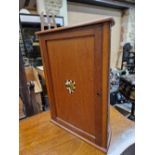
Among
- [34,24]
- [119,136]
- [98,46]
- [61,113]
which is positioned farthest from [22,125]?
[34,24]

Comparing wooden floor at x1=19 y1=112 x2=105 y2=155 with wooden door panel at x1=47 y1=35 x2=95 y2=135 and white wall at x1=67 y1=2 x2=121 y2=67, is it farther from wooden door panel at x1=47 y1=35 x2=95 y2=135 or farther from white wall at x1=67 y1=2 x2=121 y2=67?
white wall at x1=67 y1=2 x2=121 y2=67

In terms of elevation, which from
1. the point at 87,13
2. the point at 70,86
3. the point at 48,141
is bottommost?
the point at 48,141

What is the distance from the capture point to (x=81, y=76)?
581 millimetres

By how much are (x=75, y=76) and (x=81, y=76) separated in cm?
3

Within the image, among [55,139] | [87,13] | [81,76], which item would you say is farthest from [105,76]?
[87,13]

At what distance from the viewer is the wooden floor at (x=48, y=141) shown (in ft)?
2.00

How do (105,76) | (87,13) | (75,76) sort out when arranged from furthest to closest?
1. (87,13)
2. (75,76)
3. (105,76)

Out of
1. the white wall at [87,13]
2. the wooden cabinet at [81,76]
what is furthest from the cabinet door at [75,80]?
the white wall at [87,13]

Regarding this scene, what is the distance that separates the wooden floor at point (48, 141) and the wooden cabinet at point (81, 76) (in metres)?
0.03

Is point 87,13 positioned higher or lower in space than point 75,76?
higher

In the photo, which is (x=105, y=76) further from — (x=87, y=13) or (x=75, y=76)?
(x=87, y=13)
